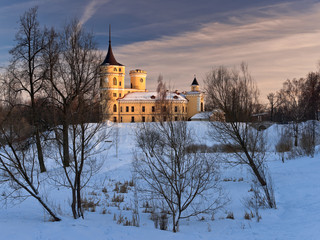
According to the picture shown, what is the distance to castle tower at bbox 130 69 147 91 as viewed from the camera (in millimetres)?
61803

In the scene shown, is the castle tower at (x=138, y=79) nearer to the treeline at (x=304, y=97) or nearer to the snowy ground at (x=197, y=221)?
the treeline at (x=304, y=97)

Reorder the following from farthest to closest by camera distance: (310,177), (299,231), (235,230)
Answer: (310,177), (235,230), (299,231)

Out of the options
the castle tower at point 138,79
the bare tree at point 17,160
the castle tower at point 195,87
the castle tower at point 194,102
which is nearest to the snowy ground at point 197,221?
the bare tree at point 17,160

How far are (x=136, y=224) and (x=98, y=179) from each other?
10039 millimetres

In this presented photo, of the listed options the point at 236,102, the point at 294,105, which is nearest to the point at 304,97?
the point at 294,105

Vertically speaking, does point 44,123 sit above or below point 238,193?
above

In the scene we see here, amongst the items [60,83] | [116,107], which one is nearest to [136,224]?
[60,83]

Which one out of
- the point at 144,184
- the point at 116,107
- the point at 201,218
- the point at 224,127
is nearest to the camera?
the point at 201,218

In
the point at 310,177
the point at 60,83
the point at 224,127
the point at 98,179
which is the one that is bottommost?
the point at 98,179

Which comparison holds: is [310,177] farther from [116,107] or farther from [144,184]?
[116,107]

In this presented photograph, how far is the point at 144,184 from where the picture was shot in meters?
15.7

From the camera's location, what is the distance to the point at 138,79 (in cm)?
6200

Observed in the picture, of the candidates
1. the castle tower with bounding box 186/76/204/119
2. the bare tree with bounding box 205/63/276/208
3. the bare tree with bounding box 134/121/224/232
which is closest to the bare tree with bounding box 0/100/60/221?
the bare tree with bounding box 134/121/224/232

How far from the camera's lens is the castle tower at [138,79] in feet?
203
